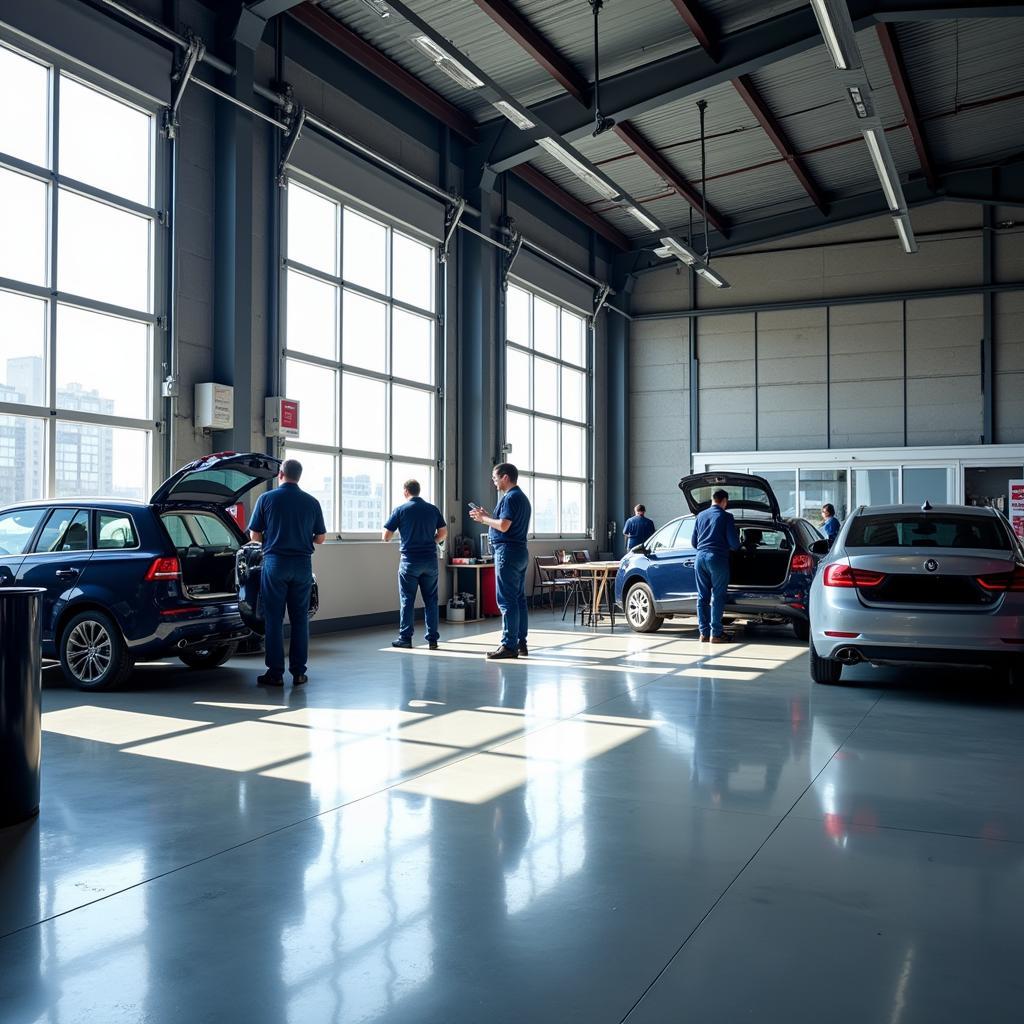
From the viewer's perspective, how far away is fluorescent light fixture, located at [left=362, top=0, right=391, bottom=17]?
26.6 feet

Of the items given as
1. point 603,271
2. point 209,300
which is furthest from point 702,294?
point 209,300

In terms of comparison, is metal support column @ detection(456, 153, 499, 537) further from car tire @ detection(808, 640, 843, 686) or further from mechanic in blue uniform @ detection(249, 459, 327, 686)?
car tire @ detection(808, 640, 843, 686)

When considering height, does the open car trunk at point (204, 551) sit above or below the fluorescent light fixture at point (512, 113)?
below

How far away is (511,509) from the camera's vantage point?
9289 mm

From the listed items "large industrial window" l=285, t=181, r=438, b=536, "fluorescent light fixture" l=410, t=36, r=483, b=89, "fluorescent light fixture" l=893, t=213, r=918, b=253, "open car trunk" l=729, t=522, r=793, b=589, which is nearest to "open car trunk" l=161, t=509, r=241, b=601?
"large industrial window" l=285, t=181, r=438, b=536

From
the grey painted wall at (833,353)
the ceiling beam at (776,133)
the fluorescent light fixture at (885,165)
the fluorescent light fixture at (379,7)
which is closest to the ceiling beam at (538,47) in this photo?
the ceiling beam at (776,133)

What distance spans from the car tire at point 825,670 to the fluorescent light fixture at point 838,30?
5.03 meters

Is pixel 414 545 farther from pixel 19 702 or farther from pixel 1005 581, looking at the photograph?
pixel 19 702

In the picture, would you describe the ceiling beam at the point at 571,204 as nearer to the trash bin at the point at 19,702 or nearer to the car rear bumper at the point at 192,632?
the car rear bumper at the point at 192,632

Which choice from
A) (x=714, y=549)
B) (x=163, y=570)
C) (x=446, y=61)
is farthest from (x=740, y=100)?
(x=163, y=570)

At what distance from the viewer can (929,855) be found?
3.68 m

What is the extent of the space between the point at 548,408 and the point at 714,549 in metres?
8.12

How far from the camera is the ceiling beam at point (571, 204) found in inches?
643

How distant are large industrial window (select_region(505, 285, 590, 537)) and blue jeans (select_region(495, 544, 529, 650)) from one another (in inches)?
253
